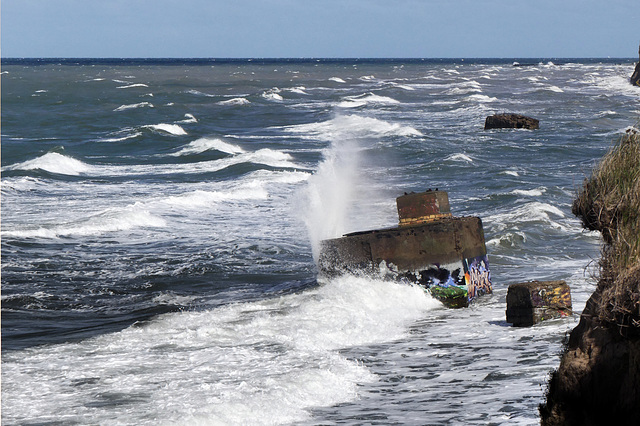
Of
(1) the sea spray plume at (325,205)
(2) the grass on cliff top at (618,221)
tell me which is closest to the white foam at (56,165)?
(1) the sea spray plume at (325,205)

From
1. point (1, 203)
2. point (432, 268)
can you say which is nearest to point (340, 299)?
point (432, 268)

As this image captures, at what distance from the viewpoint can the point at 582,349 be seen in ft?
17.1

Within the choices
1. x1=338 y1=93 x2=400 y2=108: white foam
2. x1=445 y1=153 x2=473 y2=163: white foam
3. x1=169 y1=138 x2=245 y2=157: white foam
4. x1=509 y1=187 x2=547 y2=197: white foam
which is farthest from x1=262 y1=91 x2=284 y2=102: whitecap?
x1=509 y1=187 x2=547 y2=197: white foam

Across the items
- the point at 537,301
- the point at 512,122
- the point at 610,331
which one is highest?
the point at 512,122

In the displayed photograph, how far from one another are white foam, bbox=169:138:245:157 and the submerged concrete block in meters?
24.8

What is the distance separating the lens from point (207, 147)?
34219 mm

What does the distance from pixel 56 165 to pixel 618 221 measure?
25323 millimetres

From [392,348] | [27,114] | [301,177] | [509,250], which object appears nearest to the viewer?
[392,348]

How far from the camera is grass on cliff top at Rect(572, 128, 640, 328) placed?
493 cm

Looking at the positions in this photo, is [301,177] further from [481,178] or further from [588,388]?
[588,388]

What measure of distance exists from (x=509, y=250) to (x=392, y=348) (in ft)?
22.0

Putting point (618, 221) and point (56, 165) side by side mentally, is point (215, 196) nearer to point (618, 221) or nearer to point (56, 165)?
point (56, 165)

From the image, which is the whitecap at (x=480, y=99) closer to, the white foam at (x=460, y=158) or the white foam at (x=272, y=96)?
the white foam at (x=272, y=96)

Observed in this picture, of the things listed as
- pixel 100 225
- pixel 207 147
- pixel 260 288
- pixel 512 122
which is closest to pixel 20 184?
pixel 100 225
